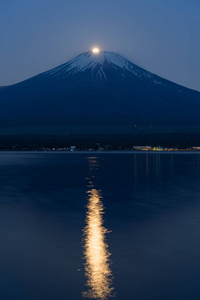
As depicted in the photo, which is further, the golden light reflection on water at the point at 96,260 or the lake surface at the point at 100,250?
the lake surface at the point at 100,250

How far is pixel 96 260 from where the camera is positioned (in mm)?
11977

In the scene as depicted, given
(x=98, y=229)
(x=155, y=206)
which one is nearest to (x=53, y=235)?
(x=98, y=229)

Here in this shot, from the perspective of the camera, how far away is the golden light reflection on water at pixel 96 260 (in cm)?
965

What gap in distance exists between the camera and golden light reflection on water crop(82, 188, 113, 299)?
31.7ft

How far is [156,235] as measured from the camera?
15.6m

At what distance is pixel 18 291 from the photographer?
9.68m

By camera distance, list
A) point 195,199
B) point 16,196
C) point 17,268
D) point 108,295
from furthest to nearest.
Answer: point 16,196 < point 195,199 < point 17,268 < point 108,295

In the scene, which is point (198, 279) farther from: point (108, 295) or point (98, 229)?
point (98, 229)

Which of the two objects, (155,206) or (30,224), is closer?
(30,224)

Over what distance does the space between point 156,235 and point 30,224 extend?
496 cm

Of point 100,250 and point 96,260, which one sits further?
point 100,250

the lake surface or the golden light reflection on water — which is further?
the lake surface

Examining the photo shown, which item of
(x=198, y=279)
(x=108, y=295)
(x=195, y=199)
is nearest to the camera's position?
(x=108, y=295)

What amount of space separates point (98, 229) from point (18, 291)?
23.6 feet
